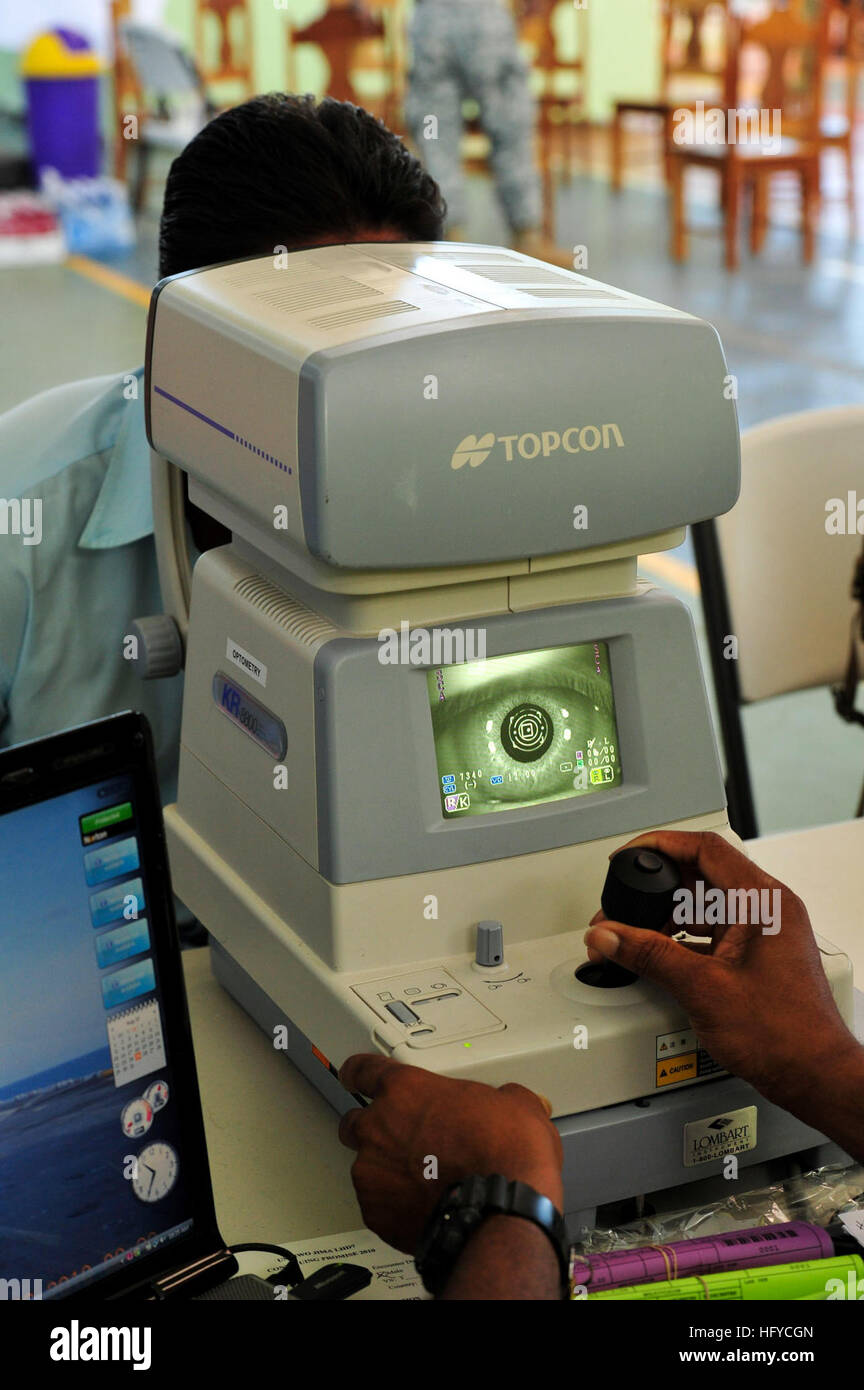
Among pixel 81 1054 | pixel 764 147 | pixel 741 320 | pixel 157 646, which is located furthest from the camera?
pixel 764 147

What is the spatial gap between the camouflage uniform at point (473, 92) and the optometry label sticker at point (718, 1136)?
5.50m

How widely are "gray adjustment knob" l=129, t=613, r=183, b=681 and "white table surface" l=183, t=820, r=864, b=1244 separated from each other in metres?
0.25

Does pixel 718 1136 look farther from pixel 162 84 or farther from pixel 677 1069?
pixel 162 84

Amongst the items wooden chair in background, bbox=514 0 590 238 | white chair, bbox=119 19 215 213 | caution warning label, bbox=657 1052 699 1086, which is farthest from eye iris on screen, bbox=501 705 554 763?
wooden chair in background, bbox=514 0 590 238

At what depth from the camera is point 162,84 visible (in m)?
7.59

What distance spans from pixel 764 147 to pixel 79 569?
620 cm

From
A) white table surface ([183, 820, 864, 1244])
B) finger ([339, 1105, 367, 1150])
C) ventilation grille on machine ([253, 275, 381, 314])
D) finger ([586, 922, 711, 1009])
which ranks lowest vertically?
white table surface ([183, 820, 864, 1244])

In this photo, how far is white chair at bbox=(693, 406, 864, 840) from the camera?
1.93 meters

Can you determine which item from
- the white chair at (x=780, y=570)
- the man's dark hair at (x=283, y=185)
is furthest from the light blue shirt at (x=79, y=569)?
the white chair at (x=780, y=570)

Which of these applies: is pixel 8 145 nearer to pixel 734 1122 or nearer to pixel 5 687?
pixel 5 687

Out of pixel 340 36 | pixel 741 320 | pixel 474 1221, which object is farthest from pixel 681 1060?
pixel 340 36

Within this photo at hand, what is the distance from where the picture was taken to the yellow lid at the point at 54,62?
315 inches
